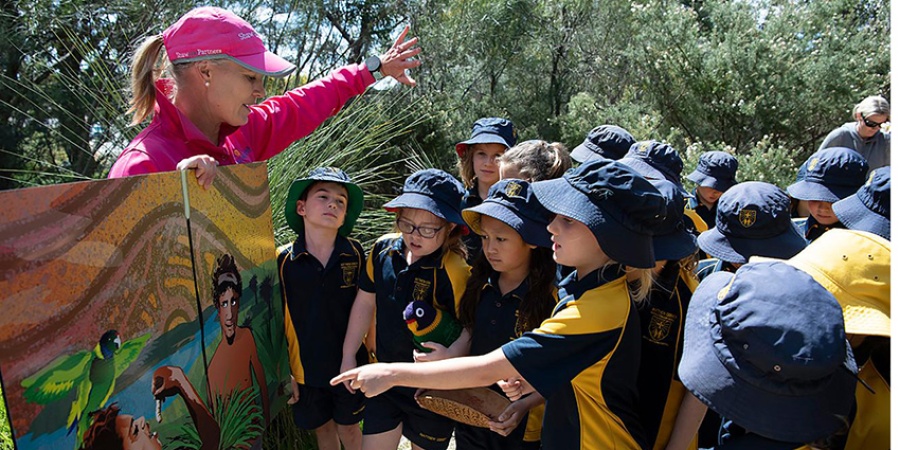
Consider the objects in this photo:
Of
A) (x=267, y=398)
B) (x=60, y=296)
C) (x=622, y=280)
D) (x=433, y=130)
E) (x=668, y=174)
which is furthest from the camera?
(x=433, y=130)

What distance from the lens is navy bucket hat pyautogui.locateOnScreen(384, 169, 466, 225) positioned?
2.88 metres

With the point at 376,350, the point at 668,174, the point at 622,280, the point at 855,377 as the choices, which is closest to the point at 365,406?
the point at 376,350

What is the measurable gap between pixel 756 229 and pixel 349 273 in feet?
5.76

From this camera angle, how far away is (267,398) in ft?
8.84

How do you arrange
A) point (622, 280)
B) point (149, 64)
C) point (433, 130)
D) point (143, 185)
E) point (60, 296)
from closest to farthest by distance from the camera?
1. point (60, 296)
2. point (143, 185)
3. point (622, 280)
4. point (149, 64)
5. point (433, 130)

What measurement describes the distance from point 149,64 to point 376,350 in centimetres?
152

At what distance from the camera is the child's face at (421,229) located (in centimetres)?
291

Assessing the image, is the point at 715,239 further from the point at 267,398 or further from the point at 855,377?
the point at 267,398

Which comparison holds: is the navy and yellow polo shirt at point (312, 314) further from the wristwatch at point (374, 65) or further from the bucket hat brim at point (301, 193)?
the wristwatch at point (374, 65)

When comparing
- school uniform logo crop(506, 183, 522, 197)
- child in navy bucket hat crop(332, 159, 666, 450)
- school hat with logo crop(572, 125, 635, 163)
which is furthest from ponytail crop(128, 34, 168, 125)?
school hat with logo crop(572, 125, 635, 163)

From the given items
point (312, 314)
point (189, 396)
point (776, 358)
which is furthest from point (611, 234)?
point (312, 314)

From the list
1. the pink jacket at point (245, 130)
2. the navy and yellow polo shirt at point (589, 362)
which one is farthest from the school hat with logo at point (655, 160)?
the navy and yellow polo shirt at point (589, 362)

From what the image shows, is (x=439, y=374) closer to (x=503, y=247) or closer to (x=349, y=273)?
(x=503, y=247)

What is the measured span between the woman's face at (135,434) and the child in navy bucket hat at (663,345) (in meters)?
1.47
